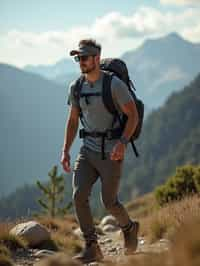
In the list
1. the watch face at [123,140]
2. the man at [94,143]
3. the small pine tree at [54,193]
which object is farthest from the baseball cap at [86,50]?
the small pine tree at [54,193]

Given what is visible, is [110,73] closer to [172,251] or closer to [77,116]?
[77,116]

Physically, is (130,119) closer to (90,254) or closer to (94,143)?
(94,143)

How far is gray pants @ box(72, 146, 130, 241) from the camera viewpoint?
6.30 meters

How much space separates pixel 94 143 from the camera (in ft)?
20.7

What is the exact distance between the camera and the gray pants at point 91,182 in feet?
20.7

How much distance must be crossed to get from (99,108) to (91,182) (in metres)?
0.85

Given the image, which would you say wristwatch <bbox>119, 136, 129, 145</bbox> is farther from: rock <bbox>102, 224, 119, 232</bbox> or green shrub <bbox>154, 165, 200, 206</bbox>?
rock <bbox>102, 224, 119, 232</bbox>

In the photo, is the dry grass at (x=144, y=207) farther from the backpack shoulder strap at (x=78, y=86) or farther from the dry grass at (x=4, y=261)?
the backpack shoulder strap at (x=78, y=86)

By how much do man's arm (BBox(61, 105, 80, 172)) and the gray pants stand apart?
0.74ft

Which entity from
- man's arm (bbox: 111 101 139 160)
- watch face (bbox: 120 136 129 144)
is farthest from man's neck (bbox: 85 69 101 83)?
watch face (bbox: 120 136 129 144)

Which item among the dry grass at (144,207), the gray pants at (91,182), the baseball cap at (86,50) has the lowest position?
the dry grass at (144,207)

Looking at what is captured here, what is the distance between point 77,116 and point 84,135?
0.31 metres

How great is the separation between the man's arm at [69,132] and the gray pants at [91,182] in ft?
0.74

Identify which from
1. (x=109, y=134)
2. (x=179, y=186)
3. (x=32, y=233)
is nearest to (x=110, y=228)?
(x=179, y=186)
